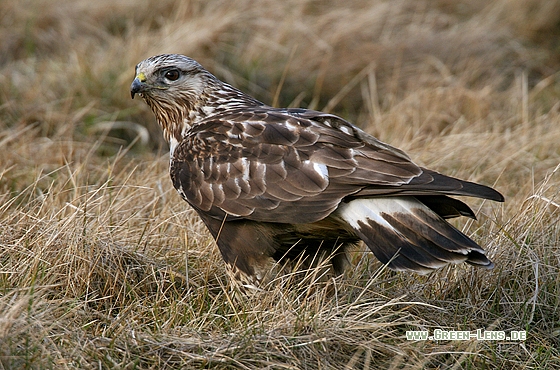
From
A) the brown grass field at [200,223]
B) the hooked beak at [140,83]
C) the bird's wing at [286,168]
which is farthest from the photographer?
the hooked beak at [140,83]

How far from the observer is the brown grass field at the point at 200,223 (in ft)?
11.7

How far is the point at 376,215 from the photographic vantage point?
3746 millimetres

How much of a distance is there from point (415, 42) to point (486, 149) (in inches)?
117

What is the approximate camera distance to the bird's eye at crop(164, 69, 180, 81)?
486 cm

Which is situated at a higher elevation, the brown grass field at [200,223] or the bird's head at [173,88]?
the bird's head at [173,88]

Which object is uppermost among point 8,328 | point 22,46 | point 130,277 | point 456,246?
point 456,246

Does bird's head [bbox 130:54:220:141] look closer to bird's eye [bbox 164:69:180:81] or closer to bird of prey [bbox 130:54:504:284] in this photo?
bird's eye [bbox 164:69:180:81]

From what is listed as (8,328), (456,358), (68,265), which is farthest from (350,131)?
(8,328)

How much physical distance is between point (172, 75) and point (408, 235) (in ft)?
6.23

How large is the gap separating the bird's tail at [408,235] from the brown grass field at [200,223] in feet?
1.03

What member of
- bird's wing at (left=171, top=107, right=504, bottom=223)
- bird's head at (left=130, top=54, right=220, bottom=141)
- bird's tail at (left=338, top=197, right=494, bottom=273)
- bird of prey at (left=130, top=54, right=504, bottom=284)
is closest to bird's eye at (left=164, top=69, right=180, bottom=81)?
bird's head at (left=130, top=54, right=220, bottom=141)

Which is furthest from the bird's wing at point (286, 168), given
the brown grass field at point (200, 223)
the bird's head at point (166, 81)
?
the bird's head at point (166, 81)

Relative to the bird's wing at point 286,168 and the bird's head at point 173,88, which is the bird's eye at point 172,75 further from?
the bird's wing at point 286,168

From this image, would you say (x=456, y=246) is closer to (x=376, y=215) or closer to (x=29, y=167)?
(x=376, y=215)
